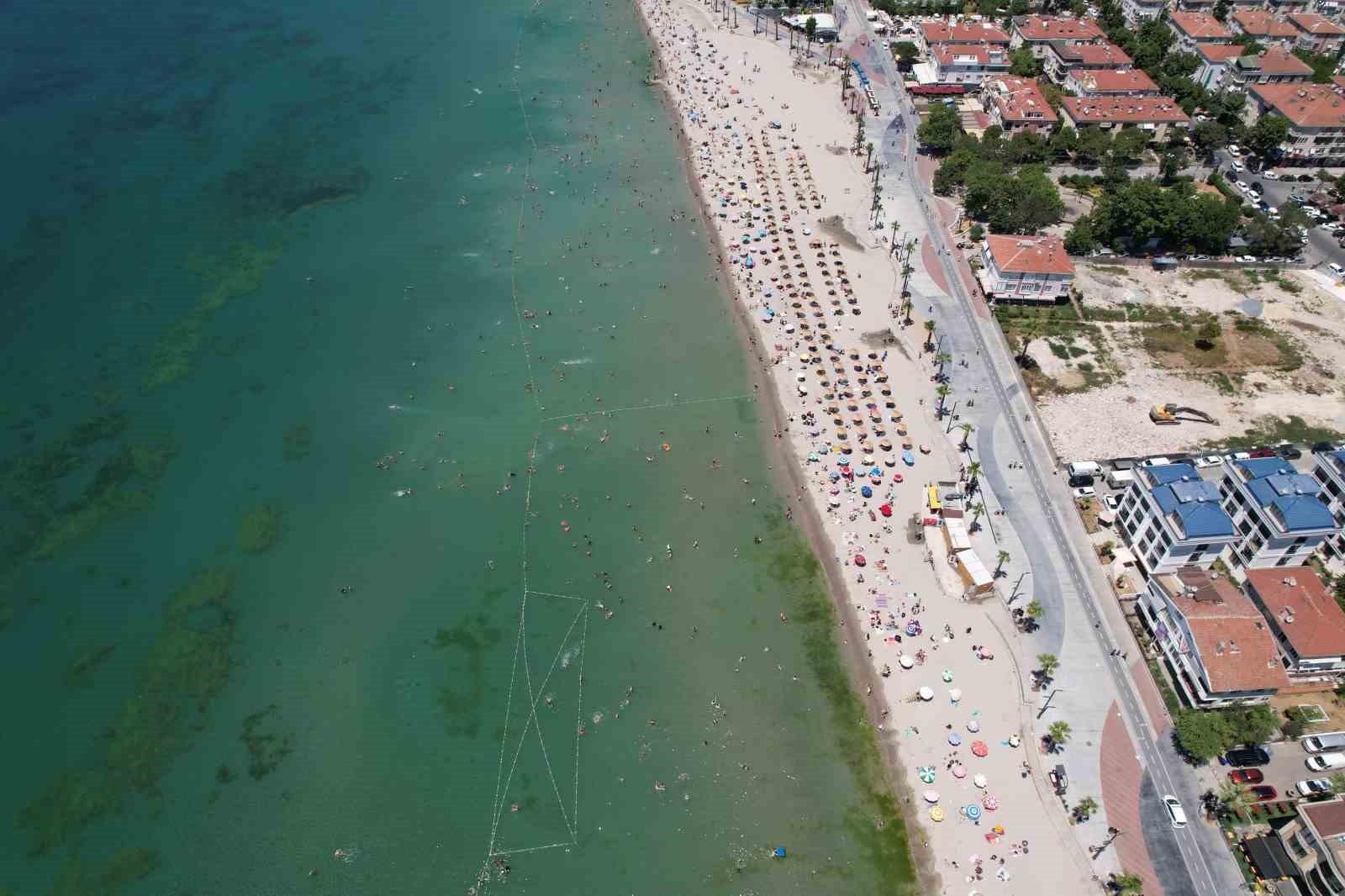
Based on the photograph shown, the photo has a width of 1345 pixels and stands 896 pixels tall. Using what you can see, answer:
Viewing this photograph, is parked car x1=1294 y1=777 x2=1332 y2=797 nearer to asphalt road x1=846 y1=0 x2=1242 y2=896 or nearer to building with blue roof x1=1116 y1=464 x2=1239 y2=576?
asphalt road x1=846 y1=0 x2=1242 y2=896

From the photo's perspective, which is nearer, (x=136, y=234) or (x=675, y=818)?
(x=675, y=818)

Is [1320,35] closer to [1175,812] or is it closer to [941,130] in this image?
[941,130]

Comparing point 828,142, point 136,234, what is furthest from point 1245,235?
Answer: point 136,234

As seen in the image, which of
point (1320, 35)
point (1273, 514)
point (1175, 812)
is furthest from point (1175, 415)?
point (1320, 35)

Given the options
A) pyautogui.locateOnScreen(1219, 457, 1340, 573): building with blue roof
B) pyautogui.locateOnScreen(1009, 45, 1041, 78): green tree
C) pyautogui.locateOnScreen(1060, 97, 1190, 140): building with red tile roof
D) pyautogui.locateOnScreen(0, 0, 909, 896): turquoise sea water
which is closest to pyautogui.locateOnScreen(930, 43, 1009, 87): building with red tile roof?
pyautogui.locateOnScreen(1009, 45, 1041, 78): green tree

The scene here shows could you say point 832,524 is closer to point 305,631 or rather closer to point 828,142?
point 305,631
